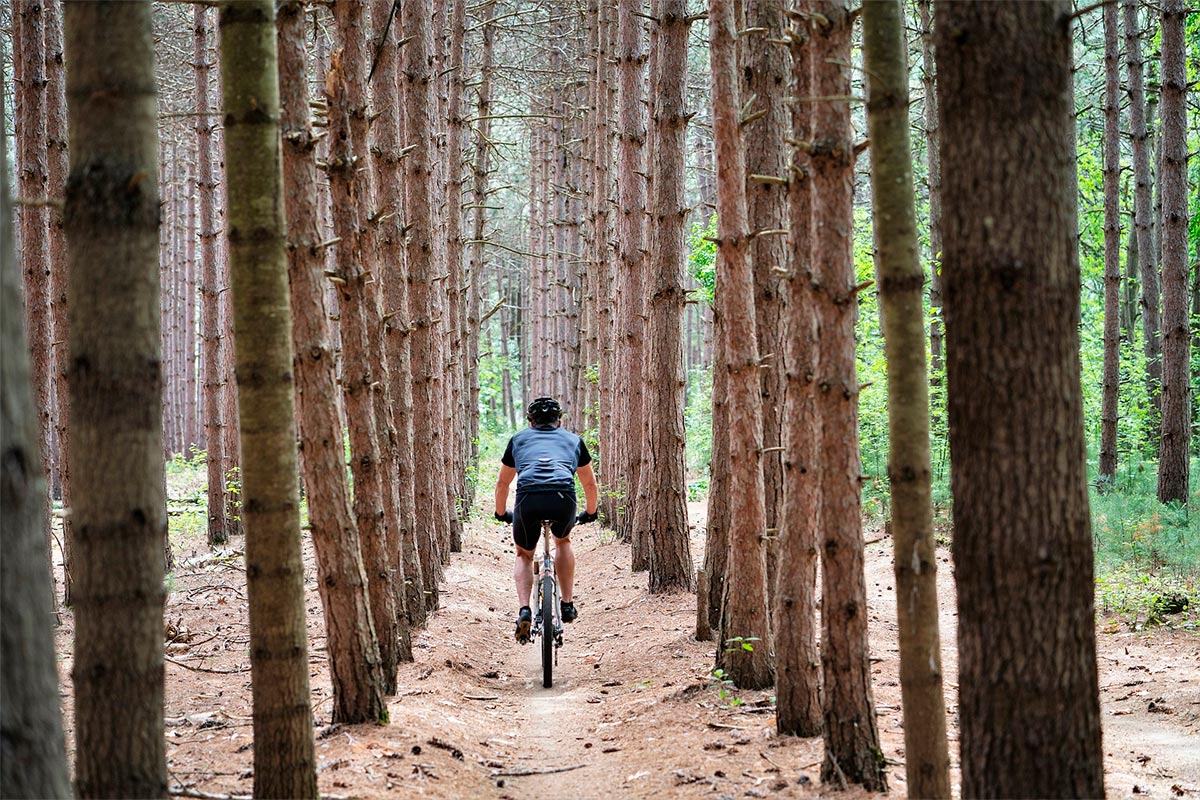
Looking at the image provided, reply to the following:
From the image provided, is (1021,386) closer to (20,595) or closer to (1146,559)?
(20,595)

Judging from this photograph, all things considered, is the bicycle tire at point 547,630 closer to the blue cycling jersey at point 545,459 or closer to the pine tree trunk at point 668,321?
the blue cycling jersey at point 545,459

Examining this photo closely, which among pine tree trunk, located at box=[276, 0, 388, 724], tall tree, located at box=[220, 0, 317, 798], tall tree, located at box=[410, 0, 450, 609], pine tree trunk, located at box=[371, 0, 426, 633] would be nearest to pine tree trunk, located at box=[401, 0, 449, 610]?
tall tree, located at box=[410, 0, 450, 609]

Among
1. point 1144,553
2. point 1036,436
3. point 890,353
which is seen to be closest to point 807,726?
point 890,353

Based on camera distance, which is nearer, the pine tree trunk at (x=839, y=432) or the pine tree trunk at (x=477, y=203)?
the pine tree trunk at (x=839, y=432)

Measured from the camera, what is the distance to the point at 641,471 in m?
13.6

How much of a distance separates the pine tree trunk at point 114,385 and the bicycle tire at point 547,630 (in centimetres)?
541

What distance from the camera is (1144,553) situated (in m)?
12.5

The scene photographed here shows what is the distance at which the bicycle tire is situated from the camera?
336 inches

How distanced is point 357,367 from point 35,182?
5.19 m

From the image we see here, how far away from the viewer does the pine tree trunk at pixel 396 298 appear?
370 inches

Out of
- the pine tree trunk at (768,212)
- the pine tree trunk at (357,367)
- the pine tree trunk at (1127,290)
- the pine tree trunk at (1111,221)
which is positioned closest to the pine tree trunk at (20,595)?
the pine tree trunk at (357,367)

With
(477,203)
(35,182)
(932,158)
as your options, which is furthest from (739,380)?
(477,203)

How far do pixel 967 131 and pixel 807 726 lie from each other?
3782 millimetres

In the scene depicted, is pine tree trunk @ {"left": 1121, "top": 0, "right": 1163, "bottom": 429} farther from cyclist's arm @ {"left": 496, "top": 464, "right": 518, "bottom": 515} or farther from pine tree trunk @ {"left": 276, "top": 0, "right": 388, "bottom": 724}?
pine tree trunk @ {"left": 276, "top": 0, "right": 388, "bottom": 724}
